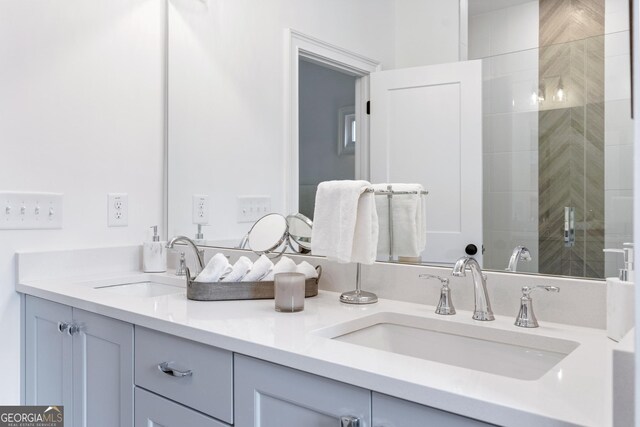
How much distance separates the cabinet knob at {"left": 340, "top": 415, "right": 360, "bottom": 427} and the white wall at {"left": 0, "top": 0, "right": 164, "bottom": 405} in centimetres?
128

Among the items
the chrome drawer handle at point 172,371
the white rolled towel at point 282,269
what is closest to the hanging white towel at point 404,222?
the white rolled towel at point 282,269

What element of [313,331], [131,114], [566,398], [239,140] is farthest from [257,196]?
[566,398]

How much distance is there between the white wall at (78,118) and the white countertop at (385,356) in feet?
1.13

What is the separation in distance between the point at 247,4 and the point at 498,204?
124cm

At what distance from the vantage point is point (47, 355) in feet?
4.96

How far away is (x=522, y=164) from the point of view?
3.80 feet

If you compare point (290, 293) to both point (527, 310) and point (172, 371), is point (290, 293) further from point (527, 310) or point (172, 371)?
point (527, 310)

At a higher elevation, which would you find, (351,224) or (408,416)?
(351,224)

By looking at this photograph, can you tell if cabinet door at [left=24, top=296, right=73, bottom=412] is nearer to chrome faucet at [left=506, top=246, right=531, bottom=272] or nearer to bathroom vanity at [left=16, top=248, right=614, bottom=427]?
bathroom vanity at [left=16, top=248, right=614, bottom=427]

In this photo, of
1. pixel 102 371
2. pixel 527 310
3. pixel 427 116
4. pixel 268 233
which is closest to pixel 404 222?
pixel 427 116

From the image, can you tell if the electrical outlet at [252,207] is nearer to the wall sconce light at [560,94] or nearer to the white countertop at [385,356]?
the white countertop at [385,356]

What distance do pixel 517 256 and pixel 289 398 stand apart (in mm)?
634

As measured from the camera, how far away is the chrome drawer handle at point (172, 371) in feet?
3.47

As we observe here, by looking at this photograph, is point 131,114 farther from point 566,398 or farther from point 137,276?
point 566,398
